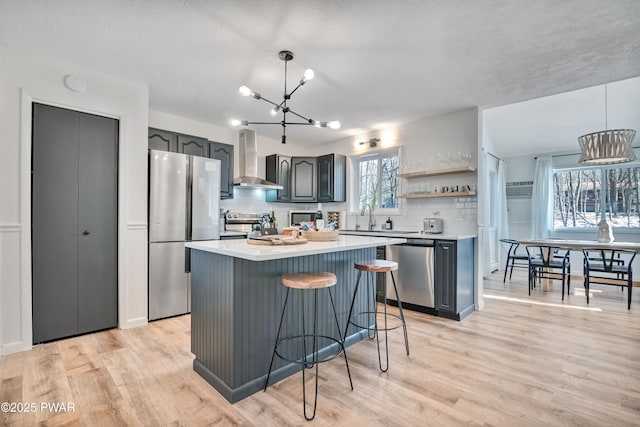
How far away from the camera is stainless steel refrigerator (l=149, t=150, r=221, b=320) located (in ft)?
11.2

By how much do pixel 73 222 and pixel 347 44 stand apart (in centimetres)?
303

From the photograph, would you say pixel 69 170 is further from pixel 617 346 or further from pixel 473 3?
pixel 617 346

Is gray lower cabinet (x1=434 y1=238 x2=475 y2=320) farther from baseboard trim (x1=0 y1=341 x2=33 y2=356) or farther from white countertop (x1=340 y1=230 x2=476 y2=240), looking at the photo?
baseboard trim (x1=0 y1=341 x2=33 y2=356)

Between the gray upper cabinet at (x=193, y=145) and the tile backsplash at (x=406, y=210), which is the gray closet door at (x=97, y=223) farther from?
the tile backsplash at (x=406, y=210)

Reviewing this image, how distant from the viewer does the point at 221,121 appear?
179 inches

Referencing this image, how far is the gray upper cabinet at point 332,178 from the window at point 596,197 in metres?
4.62

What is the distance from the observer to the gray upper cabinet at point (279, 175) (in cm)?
524

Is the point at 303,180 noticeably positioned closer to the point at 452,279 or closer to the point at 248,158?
the point at 248,158

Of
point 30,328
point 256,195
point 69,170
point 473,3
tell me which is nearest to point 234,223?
point 256,195

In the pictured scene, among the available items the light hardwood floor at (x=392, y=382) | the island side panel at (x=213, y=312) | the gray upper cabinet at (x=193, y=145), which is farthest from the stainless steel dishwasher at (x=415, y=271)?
the gray upper cabinet at (x=193, y=145)

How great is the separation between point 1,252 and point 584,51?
5152 millimetres

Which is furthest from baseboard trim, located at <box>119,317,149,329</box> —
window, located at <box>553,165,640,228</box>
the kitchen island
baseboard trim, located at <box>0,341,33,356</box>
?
window, located at <box>553,165,640,228</box>

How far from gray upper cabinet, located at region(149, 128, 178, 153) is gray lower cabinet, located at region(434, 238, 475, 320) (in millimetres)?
3588

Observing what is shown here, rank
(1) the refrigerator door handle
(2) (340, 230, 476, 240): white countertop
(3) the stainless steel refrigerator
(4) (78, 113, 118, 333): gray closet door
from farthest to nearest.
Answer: (1) the refrigerator door handle → (2) (340, 230, 476, 240): white countertop → (3) the stainless steel refrigerator → (4) (78, 113, 118, 333): gray closet door
